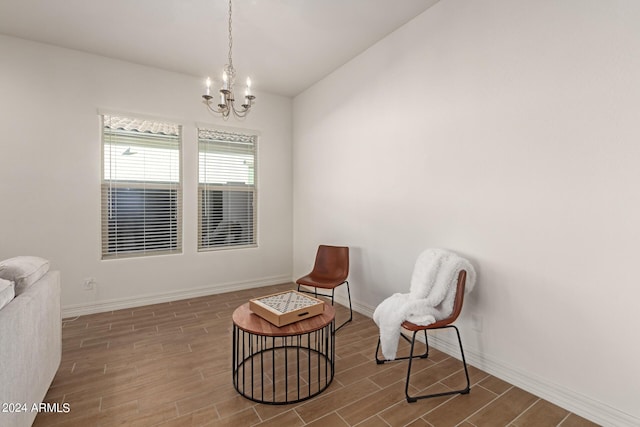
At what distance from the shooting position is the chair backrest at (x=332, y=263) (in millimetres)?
3559

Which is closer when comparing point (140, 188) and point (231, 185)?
point (140, 188)

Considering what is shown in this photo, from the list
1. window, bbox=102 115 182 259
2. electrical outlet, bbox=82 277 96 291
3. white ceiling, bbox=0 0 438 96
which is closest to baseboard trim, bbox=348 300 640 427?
white ceiling, bbox=0 0 438 96

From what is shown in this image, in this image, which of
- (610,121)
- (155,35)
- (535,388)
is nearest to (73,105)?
(155,35)

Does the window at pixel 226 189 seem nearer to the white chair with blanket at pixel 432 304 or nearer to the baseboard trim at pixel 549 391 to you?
the white chair with blanket at pixel 432 304

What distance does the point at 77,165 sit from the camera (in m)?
3.55

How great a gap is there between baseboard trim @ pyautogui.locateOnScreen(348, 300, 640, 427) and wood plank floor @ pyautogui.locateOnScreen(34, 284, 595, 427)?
55 mm

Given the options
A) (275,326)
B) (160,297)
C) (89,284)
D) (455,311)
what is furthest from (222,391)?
(89,284)

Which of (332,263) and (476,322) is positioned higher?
(332,263)

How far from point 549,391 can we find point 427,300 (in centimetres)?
90

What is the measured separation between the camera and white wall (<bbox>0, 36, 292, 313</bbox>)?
328cm

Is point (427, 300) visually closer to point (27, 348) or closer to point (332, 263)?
point (332, 263)

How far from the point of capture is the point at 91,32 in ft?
10.3

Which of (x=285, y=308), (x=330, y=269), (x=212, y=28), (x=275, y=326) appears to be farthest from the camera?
(x=330, y=269)

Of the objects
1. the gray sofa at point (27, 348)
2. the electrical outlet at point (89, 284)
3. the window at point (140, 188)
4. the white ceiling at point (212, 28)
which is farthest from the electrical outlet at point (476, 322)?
the electrical outlet at point (89, 284)
